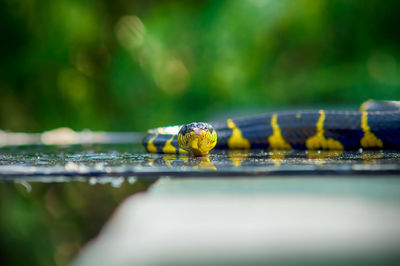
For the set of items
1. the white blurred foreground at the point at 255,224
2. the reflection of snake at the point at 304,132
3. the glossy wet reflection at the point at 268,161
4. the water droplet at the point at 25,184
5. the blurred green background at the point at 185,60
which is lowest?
the white blurred foreground at the point at 255,224

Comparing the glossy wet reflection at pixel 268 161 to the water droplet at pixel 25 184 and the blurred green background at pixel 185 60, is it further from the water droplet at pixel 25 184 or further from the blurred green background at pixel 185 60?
the blurred green background at pixel 185 60

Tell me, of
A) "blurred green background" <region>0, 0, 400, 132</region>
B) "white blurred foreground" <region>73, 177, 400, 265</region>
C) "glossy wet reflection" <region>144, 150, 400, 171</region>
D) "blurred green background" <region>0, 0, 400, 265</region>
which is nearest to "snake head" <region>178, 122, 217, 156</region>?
"glossy wet reflection" <region>144, 150, 400, 171</region>

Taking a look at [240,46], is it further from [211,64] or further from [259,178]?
[259,178]

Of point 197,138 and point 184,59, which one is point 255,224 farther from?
point 184,59

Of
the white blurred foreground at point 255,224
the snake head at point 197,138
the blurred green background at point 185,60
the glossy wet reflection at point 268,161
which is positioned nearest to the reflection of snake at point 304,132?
the snake head at point 197,138

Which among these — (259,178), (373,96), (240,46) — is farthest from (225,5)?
(259,178)

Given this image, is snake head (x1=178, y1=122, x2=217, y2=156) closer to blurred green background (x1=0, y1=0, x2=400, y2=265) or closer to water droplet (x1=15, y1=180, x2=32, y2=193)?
water droplet (x1=15, y1=180, x2=32, y2=193)
